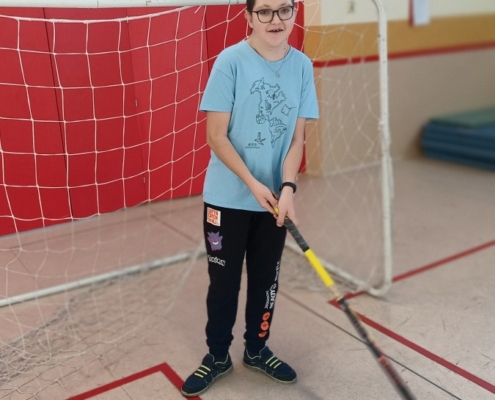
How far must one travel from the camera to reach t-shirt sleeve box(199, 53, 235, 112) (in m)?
1.36

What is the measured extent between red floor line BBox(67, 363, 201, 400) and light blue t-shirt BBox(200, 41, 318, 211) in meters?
0.62

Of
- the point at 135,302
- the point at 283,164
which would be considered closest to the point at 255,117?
the point at 283,164

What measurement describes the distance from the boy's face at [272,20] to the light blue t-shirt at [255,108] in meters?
0.06

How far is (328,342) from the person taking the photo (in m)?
1.89

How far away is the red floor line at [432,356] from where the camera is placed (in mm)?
1633

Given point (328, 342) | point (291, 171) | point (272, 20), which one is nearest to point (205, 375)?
point (328, 342)

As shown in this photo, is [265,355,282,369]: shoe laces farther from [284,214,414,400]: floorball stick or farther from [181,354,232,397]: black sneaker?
[284,214,414,400]: floorball stick

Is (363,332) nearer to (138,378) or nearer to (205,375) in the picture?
(205,375)

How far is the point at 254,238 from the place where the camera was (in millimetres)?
1565

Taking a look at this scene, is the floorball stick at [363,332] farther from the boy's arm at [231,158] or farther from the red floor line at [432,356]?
the red floor line at [432,356]

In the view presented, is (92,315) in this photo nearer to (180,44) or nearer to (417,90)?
(180,44)

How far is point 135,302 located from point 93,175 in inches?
23.5


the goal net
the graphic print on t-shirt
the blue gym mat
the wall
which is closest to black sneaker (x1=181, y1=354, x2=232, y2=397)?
the goal net

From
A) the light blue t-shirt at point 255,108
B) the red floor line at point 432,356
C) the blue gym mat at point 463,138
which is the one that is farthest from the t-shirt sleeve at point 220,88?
the blue gym mat at point 463,138
